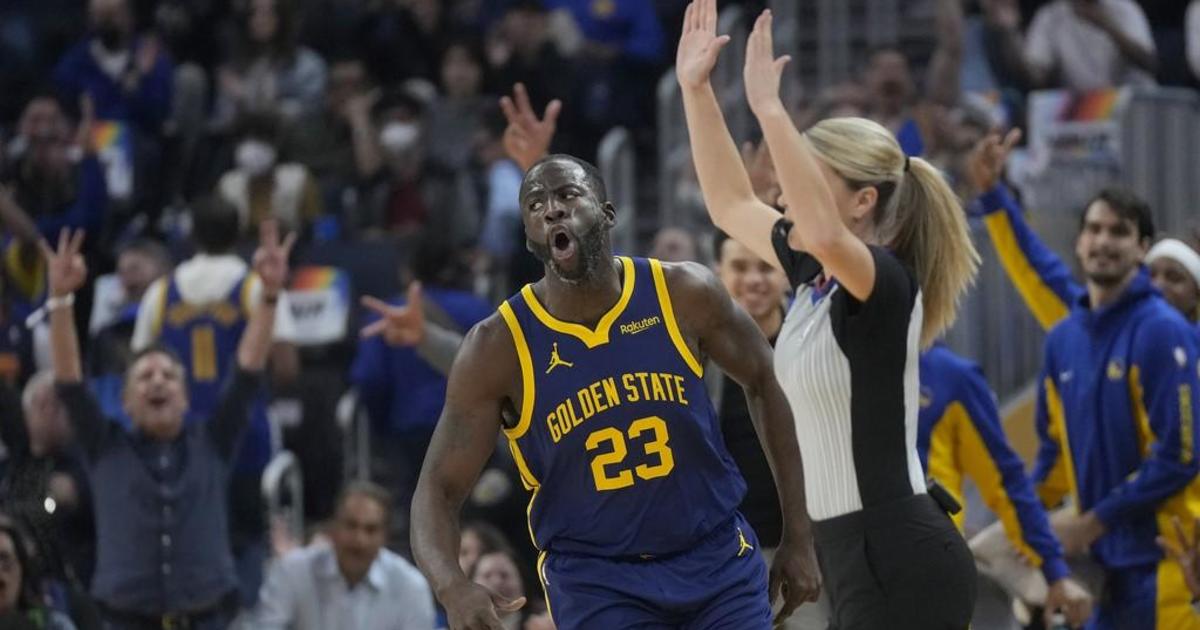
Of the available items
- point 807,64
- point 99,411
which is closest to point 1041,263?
point 99,411

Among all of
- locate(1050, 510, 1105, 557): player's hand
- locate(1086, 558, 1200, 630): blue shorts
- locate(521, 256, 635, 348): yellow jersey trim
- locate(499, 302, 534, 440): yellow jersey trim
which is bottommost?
locate(1086, 558, 1200, 630): blue shorts

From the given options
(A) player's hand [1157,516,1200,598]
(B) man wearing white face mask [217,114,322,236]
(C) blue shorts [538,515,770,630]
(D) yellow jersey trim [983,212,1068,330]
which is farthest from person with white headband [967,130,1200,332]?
(B) man wearing white face mask [217,114,322,236]

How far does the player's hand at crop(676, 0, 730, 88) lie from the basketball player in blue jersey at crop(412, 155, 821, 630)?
48 cm

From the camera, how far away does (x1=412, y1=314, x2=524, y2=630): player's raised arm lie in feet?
17.6

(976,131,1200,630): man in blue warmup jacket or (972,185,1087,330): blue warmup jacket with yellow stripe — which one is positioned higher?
(972,185,1087,330): blue warmup jacket with yellow stripe

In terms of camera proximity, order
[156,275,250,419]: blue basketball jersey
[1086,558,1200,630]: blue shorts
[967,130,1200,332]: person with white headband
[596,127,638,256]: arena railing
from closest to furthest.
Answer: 1. [1086,558,1200,630]: blue shorts
2. [967,130,1200,332]: person with white headband
3. [156,275,250,419]: blue basketball jersey
4. [596,127,638,256]: arena railing

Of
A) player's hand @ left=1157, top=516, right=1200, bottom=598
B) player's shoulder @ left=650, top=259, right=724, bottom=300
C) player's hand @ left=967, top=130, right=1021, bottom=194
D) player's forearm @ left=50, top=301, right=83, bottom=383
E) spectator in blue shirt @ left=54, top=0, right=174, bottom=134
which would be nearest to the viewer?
player's shoulder @ left=650, top=259, right=724, bottom=300

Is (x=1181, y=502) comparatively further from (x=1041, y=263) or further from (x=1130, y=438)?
(x=1041, y=263)

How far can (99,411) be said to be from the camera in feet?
30.4

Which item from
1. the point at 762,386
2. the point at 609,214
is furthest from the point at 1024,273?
the point at 609,214

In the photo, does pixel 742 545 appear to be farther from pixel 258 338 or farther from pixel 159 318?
pixel 159 318

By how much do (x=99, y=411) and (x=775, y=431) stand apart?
4.47 meters

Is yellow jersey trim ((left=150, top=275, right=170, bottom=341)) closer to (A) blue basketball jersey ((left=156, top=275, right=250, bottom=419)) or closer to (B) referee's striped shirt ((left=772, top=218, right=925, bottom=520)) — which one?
(A) blue basketball jersey ((left=156, top=275, right=250, bottom=419))

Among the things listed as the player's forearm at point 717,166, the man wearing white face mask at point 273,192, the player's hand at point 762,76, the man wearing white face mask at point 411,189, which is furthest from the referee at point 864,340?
the man wearing white face mask at point 273,192
